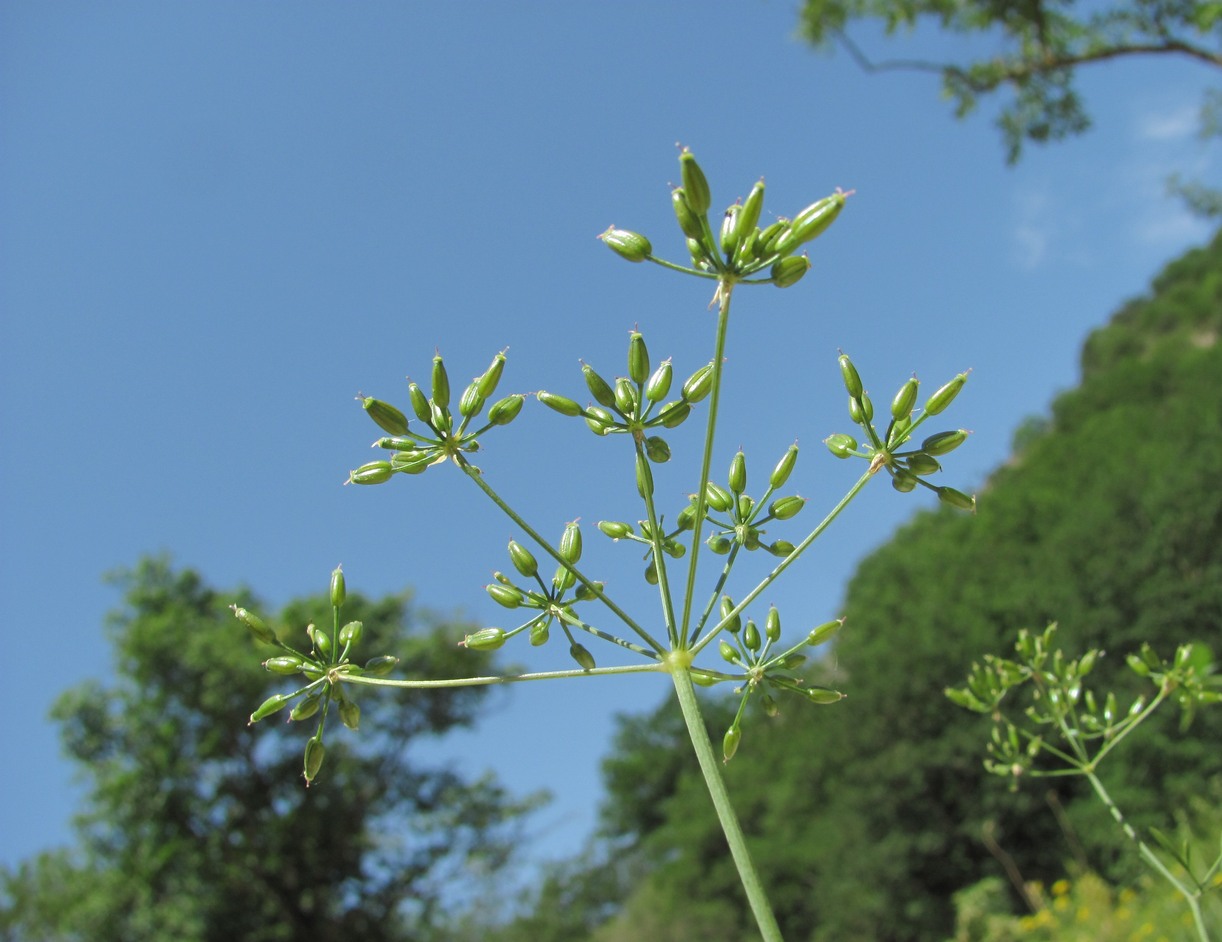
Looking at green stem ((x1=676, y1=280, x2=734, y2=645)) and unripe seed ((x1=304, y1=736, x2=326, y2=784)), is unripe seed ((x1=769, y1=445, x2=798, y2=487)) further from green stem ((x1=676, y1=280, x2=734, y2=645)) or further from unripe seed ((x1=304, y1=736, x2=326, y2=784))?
unripe seed ((x1=304, y1=736, x2=326, y2=784))

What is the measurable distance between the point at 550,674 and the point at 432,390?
1.86 feet

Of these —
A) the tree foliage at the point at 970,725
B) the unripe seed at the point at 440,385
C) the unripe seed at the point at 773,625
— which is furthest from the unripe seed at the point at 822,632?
the tree foliage at the point at 970,725

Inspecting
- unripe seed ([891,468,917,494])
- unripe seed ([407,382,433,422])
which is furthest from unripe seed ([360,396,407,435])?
unripe seed ([891,468,917,494])

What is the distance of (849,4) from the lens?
1723 centimetres

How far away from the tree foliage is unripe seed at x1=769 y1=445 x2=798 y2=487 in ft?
70.2

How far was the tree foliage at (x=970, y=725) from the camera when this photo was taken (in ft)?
74.2

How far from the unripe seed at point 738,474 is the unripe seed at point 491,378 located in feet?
1.78

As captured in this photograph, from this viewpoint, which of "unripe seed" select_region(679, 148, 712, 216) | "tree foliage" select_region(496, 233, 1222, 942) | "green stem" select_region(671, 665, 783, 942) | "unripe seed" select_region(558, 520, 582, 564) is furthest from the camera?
"tree foliage" select_region(496, 233, 1222, 942)

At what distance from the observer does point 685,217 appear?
1.44m

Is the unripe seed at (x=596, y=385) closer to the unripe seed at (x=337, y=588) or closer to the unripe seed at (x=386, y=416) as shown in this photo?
the unripe seed at (x=386, y=416)

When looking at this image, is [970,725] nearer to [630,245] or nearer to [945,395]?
[945,395]

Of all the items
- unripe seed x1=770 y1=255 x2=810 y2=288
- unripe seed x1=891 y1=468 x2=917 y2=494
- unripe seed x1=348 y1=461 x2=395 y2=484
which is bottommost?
unripe seed x1=891 y1=468 x2=917 y2=494

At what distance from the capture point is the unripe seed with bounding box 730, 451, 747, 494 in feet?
6.23

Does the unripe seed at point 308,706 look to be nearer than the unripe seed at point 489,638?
Yes
